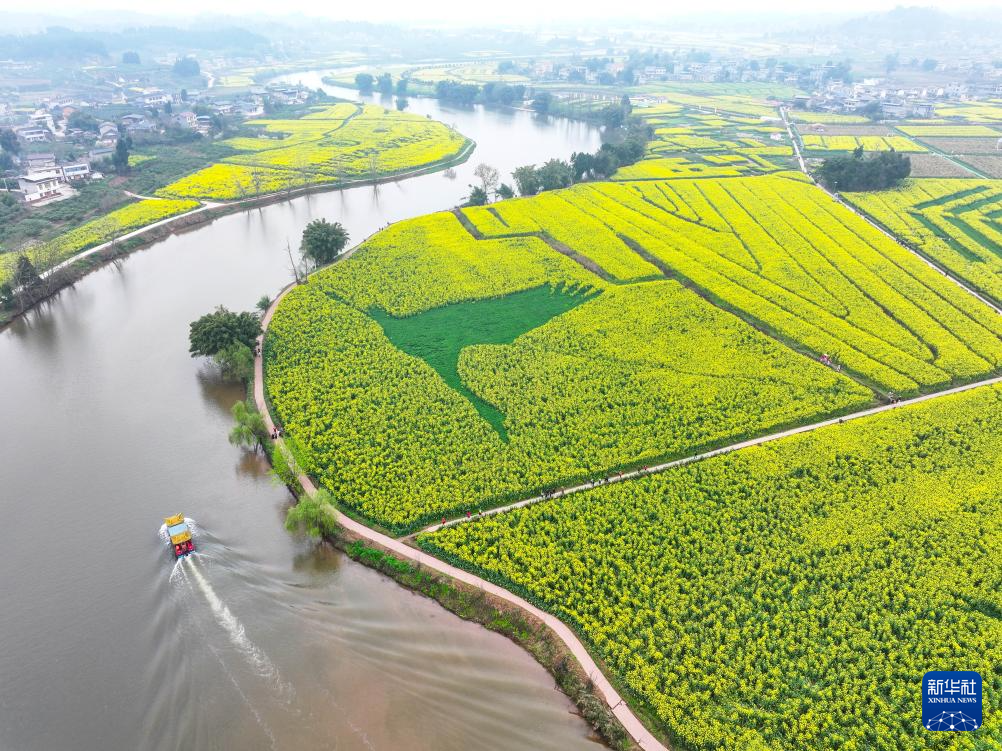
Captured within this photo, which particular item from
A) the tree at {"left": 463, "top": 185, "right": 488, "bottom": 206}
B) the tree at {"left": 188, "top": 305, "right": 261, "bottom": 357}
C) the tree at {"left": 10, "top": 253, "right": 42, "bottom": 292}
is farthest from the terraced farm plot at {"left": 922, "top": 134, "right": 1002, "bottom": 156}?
the tree at {"left": 10, "top": 253, "right": 42, "bottom": 292}

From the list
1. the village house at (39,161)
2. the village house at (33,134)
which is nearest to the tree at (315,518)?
the village house at (39,161)

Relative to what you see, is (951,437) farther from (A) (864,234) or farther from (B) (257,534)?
(B) (257,534)

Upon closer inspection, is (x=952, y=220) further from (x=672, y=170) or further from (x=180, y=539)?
(x=180, y=539)

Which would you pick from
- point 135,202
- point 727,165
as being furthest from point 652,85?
point 135,202

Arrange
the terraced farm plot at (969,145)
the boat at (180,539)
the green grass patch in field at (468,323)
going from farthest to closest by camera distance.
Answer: the terraced farm plot at (969,145) < the green grass patch in field at (468,323) < the boat at (180,539)

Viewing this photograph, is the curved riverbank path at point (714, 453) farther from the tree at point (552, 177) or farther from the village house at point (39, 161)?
the village house at point (39, 161)
